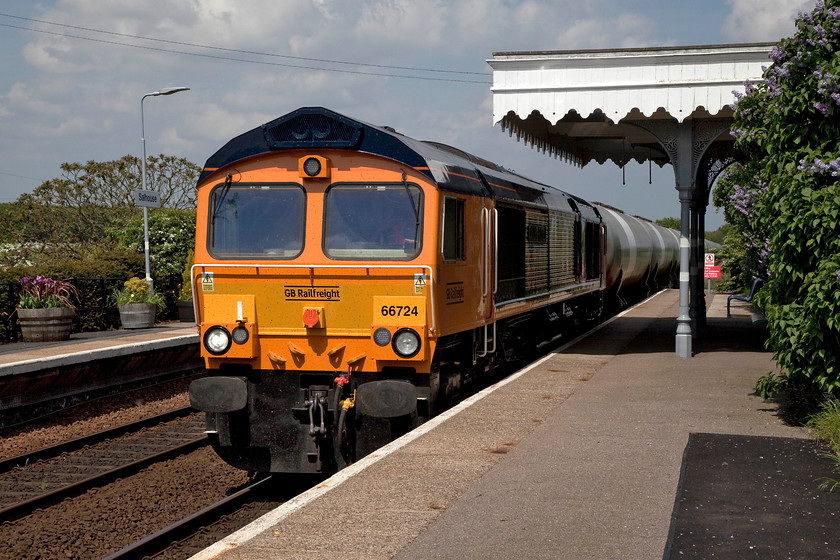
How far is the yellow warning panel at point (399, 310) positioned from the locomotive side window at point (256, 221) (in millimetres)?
945

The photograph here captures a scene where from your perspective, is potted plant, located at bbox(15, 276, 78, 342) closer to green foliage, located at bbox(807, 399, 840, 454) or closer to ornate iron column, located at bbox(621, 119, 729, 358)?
ornate iron column, located at bbox(621, 119, 729, 358)

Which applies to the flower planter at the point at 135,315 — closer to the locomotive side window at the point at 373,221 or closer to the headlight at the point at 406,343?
the locomotive side window at the point at 373,221

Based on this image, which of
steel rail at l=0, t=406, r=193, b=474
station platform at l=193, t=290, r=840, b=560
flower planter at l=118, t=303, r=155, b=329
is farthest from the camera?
flower planter at l=118, t=303, r=155, b=329

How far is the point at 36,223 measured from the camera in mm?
31891

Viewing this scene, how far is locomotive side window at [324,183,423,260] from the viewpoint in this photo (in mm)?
7984

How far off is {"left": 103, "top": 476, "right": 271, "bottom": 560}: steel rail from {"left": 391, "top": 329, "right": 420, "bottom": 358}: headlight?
199 cm

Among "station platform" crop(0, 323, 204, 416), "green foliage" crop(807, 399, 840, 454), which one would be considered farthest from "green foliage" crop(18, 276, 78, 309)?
"green foliage" crop(807, 399, 840, 454)

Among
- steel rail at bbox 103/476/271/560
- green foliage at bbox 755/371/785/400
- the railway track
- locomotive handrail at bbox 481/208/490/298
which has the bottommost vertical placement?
the railway track

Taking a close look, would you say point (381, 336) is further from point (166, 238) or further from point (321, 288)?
point (166, 238)

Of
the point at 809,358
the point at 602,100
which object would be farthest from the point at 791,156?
the point at 602,100

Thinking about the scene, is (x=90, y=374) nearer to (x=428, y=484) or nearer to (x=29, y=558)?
(x=29, y=558)

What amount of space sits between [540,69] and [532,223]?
305 centimetres

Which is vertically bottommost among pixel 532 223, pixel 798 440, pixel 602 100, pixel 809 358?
pixel 798 440

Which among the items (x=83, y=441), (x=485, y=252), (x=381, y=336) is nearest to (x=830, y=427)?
(x=485, y=252)
